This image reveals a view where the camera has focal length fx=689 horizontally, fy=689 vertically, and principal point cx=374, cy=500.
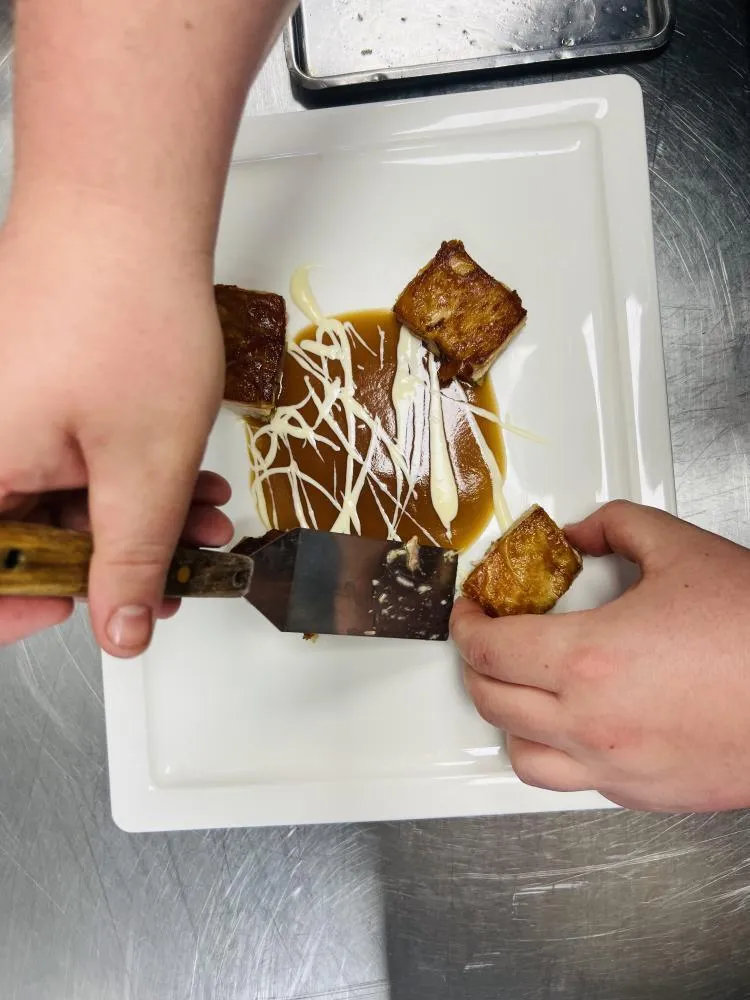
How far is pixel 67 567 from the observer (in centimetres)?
67

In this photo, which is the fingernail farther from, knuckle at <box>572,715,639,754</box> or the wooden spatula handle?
knuckle at <box>572,715,639,754</box>

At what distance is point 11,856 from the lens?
1355mm

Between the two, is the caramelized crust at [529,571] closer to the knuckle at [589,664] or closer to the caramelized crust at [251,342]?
the knuckle at [589,664]

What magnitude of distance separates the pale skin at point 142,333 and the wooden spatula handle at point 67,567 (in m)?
0.02

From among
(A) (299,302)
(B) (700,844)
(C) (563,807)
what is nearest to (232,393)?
(A) (299,302)

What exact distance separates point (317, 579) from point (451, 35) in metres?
1.01

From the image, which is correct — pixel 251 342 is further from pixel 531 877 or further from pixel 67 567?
pixel 531 877

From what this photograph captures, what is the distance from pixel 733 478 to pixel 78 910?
1504mm

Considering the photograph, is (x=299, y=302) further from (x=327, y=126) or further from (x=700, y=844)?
(x=700, y=844)

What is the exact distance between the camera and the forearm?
632 millimetres

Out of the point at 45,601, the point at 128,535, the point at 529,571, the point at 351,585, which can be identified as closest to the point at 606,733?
the point at 529,571

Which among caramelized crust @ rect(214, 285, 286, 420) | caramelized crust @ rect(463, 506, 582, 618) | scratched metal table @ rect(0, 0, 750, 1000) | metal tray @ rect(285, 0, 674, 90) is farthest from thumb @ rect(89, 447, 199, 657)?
metal tray @ rect(285, 0, 674, 90)

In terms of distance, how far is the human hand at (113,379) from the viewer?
0.67 metres

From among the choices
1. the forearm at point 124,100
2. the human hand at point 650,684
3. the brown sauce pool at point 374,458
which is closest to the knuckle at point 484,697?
the human hand at point 650,684
